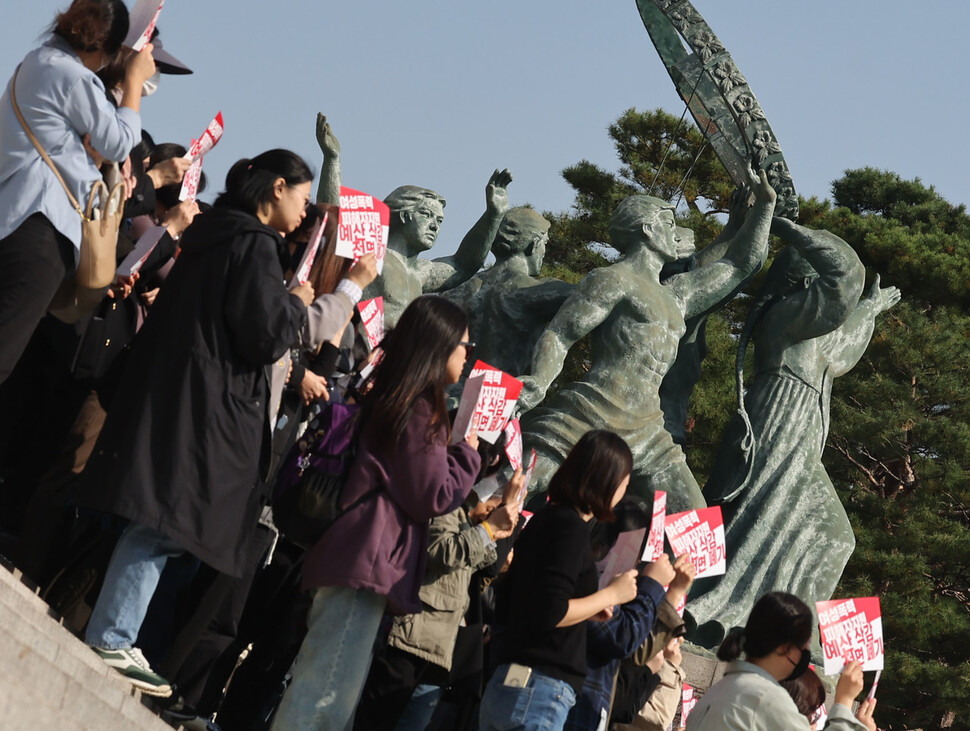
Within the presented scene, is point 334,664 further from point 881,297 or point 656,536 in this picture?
point 881,297

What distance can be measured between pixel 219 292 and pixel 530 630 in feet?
3.50

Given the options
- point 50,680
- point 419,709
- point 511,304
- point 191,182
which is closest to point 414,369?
point 419,709

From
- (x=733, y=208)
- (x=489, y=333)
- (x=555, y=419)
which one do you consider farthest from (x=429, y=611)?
(x=733, y=208)

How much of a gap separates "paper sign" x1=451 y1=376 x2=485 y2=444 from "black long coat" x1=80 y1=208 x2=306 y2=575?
70 cm

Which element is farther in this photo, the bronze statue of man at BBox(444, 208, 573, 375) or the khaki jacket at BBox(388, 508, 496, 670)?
the bronze statue of man at BBox(444, 208, 573, 375)

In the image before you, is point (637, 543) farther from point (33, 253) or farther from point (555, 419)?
point (555, 419)

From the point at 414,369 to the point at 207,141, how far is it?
1.37m

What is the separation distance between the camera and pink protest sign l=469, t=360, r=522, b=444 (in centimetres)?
423

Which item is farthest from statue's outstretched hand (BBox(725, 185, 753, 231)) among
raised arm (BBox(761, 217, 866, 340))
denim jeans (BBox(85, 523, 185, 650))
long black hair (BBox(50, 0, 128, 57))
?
denim jeans (BBox(85, 523, 185, 650))

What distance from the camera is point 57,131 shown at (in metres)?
3.41

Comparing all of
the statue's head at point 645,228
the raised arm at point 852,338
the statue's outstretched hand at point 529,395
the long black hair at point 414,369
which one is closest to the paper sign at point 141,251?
the long black hair at point 414,369

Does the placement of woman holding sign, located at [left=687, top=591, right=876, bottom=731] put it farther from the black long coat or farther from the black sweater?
the black long coat

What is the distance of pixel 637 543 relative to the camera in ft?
11.8

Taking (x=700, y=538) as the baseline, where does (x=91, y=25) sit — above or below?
above
